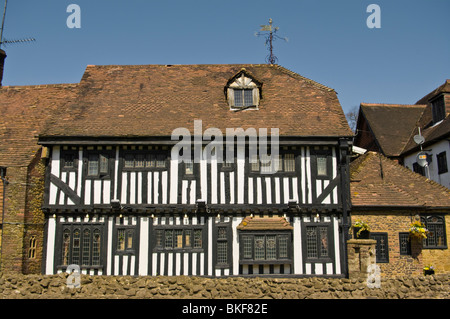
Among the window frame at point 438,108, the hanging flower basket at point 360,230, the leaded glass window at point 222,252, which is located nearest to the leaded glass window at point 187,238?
the leaded glass window at point 222,252

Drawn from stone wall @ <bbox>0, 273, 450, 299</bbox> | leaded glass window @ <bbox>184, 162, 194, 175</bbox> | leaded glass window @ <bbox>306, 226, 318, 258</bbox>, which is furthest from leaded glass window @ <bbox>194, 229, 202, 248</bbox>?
leaded glass window @ <bbox>306, 226, 318, 258</bbox>

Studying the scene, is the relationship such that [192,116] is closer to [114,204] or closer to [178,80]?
[178,80]

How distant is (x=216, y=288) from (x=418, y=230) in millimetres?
7830

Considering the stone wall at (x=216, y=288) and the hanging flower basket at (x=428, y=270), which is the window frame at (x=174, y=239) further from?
the hanging flower basket at (x=428, y=270)

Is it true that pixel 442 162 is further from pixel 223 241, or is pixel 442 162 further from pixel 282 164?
pixel 223 241

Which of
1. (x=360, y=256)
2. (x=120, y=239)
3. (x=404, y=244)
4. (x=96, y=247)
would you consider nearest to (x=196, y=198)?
(x=120, y=239)

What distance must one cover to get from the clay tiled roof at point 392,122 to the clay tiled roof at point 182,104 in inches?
388

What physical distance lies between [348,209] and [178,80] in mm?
8460

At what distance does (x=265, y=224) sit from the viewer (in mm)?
14367

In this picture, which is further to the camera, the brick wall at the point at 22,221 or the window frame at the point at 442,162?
the window frame at the point at 442,162

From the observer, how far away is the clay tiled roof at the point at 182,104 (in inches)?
595

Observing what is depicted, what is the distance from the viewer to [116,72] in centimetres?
1850

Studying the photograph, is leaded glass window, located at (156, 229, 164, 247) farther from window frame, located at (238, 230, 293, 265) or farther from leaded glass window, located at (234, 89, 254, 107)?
leaded glass window, located at (234, 89, 254, 107)
